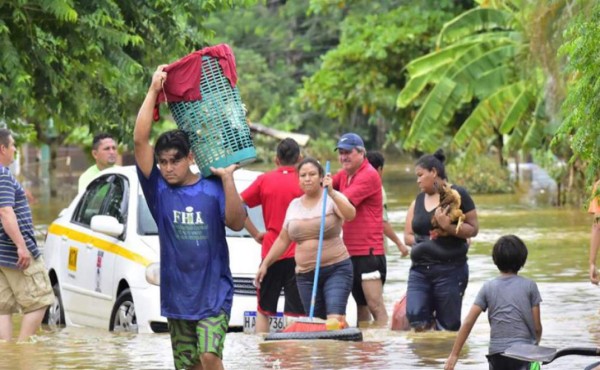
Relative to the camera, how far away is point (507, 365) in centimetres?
830

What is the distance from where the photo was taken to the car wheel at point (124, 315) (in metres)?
12.3

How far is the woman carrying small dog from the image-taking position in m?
11.9

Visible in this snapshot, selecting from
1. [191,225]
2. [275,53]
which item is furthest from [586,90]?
[275,53]

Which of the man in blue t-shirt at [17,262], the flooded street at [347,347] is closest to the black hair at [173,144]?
the flooded street at [347,347]

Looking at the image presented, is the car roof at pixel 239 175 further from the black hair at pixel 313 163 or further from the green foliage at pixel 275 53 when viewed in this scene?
the green foliage at pixel 275 53

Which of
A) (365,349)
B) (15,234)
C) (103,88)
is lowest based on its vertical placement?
(365,349)

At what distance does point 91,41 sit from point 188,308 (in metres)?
7.67

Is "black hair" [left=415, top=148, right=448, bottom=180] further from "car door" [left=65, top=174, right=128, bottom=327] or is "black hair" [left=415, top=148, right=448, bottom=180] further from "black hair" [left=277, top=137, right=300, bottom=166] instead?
"car door" [left=65, top=174, right=128, bottom=327]

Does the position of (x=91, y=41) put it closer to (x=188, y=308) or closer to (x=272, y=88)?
(x=188, y=308)

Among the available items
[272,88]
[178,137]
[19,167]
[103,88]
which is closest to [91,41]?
[103,88]

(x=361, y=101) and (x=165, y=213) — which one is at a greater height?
(x=361, y=101)

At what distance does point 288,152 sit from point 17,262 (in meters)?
2.36

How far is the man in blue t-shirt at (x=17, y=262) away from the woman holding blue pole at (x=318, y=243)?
1815 millimetres

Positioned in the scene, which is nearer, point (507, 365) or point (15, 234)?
point (507, 365)
